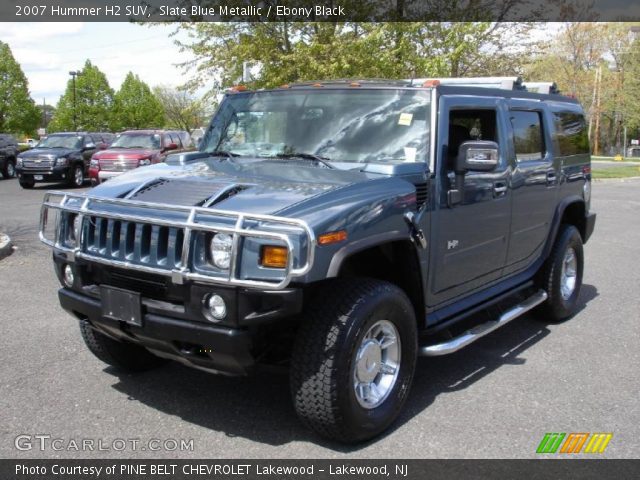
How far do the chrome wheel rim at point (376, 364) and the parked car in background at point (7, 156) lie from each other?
76.6 feet

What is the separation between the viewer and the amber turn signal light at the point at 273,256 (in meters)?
3.18

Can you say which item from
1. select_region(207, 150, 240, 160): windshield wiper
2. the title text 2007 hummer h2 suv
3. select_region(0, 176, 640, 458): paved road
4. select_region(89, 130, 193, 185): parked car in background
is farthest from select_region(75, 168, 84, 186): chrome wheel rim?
select_region(207, 150, 240, 160): windshield wiper

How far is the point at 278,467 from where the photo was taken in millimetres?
3418

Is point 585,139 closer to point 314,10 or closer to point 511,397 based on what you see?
point 511,397

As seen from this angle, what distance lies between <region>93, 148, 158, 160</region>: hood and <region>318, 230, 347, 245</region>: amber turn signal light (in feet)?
47.0

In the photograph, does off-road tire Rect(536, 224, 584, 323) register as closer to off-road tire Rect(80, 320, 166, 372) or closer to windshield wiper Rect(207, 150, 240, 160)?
windshield wiper Rect(207, 150, 240, 160)

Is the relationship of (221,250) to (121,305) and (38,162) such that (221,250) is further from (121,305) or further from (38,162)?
(38,162)

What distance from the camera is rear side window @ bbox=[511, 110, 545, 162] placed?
17.2 ft

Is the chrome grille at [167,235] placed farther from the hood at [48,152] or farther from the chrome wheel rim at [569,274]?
the hood at [48,152]

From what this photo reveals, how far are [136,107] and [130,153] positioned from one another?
51.0 metres

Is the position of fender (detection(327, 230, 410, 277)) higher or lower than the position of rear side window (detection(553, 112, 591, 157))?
lower

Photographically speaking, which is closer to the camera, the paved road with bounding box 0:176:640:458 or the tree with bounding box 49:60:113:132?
the paved road with bounding box 0:176:640:458

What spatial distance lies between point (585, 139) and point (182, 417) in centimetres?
493

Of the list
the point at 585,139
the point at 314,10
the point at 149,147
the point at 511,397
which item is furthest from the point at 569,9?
the point at 511,397
